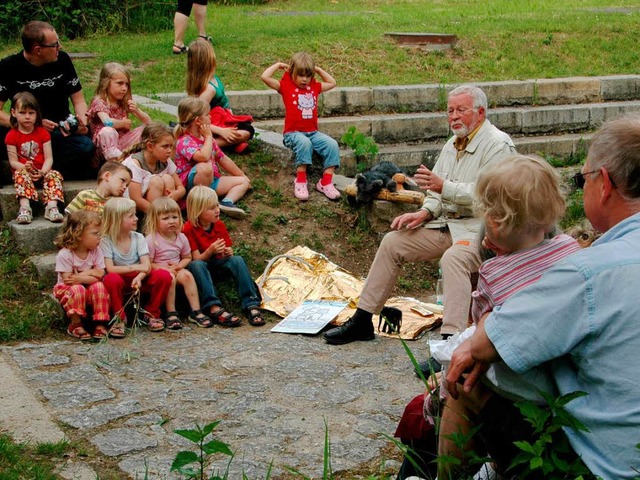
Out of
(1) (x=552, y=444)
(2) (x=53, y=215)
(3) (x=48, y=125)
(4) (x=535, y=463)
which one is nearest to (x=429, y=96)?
(3) (x=48, y=125)

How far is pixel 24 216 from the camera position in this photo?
23.3 ft

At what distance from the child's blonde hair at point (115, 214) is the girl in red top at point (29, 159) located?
0.76 meters

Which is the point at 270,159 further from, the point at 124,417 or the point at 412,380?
the point at 124,417

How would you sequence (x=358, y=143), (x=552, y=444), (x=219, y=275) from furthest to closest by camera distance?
(x=358, y=143) < (x=219, y=275) < (x=552, y=444)

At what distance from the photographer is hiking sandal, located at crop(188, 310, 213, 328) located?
6.66 metres

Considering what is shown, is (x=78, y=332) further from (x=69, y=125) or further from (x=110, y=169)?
(x=69, y=125)

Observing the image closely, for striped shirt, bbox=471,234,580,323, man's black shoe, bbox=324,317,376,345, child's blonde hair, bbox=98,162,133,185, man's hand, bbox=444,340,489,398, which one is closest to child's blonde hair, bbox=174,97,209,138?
child's blonde hair, bbox=98,162,133,185

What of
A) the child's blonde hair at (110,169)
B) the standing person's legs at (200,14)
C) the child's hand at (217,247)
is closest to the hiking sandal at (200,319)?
the child's hand at (217,247)

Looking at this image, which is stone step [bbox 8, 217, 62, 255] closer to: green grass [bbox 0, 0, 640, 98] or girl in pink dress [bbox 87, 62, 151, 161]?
girl in pink dress [bbox 87, 62, 151, 161]

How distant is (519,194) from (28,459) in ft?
7.91

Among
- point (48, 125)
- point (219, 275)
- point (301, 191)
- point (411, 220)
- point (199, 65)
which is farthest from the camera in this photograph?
point (199, 65)

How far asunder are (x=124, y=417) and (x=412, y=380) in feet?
5.51

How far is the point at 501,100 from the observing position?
450 inches

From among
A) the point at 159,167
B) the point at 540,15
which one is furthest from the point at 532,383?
the point at 540,15
